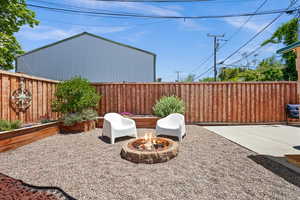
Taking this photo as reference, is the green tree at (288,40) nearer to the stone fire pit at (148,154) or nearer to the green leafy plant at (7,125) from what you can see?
the stone fire pit at (148,154)

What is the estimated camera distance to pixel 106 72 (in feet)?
28.0

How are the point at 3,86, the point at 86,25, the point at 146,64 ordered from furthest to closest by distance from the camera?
the point at 146,64
the point at 86,25
the point at 3,86

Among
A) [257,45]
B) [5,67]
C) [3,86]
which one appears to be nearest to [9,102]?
[3,86]

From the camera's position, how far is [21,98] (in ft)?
11.7

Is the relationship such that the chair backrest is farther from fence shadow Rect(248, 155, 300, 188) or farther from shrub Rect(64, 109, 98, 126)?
fence shadow Rect(248, 155, 300, 188)

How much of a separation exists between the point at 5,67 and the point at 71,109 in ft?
12.3

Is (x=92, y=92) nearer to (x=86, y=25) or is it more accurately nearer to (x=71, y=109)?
(x=71, y=109)

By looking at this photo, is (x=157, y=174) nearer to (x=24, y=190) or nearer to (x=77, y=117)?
(x=24, y=190)

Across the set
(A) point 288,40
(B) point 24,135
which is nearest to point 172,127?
(B) point 24,135

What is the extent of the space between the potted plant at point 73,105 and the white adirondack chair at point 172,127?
231cm

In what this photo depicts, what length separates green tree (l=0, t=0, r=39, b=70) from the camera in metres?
4.94

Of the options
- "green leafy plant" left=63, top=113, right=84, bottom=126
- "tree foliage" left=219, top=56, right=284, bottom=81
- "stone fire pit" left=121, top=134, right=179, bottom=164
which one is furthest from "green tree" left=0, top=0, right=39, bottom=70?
"tree foliage" left=219, top=56, right=284, bottom=81

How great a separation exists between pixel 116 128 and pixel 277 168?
2.97 m

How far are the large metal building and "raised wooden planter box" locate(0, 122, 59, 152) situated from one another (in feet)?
16.4
